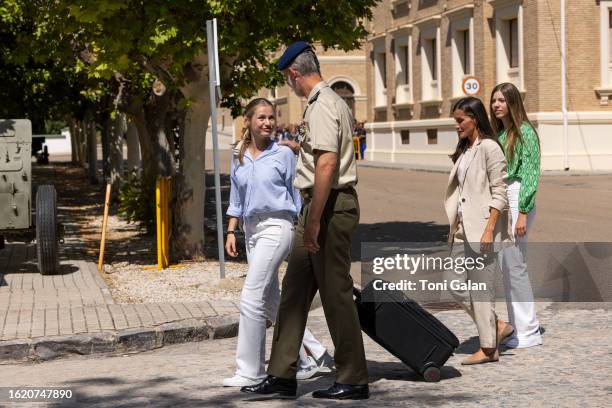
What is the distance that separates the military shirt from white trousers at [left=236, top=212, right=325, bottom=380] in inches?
20.8

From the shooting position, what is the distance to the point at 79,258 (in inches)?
549

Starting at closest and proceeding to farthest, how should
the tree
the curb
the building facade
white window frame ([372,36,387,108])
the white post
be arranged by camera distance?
the curb < the tree < the white post < the building facade < white window frame ([372,36,387,108])

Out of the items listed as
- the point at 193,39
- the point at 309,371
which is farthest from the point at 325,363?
A: the point at 193,39

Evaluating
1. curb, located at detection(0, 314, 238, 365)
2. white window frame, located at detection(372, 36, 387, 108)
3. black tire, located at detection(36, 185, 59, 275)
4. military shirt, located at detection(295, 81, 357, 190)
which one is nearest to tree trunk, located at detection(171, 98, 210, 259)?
black tire, located at detection(36, 185, 59, 275)

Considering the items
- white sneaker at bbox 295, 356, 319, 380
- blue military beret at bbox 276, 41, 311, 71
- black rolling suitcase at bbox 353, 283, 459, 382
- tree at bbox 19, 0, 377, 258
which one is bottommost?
white sneaker at bbox 295, 356, 319, 380

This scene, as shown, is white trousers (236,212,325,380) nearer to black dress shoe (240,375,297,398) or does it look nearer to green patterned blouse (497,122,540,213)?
black dress shoe (240,375,297,398)

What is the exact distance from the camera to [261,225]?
6.90m

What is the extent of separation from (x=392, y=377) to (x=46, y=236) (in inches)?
233

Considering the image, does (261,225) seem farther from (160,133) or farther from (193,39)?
Answer: (160,133)

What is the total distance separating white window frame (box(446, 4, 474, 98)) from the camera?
3778cm

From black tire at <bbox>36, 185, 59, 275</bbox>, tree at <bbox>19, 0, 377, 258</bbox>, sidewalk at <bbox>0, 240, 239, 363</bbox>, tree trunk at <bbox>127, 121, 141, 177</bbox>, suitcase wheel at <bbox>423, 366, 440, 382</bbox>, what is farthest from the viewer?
tree trunk at <bbox>127, 121, 141, 177</bbox>

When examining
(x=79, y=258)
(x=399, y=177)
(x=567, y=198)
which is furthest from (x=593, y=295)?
(x=399, y=177)

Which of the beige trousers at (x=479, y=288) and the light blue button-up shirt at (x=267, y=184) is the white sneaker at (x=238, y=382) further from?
the beige trousers at (x=479, y=288)

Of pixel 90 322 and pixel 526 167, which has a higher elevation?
pixel 526 167
